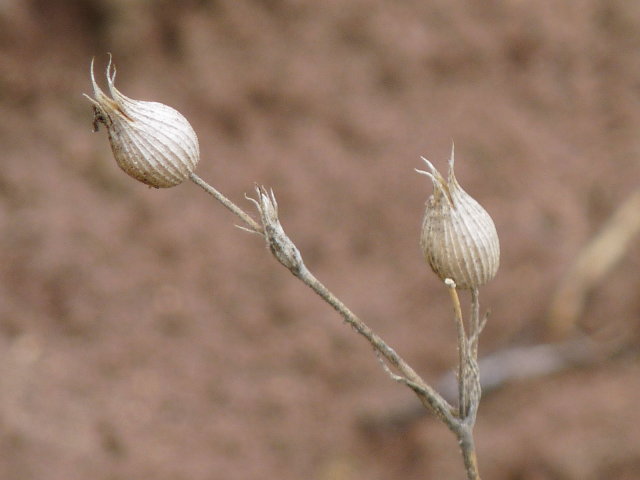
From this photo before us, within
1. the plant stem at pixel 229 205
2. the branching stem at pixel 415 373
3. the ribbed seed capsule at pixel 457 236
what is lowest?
the branching stem at pixel 415 373

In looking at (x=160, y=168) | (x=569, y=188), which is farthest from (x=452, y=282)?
(x=569, y=188)

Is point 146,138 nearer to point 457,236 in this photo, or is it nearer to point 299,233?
point 457,236

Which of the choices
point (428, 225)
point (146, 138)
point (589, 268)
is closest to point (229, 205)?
point (146, 138)

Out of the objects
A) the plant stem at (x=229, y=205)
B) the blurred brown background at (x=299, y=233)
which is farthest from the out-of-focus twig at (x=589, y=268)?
the plant stem at (x=229, y=205)

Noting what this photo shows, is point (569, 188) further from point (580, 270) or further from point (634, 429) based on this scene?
point (634, 429)

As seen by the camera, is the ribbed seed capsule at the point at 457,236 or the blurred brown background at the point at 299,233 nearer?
the ribbed seed capsule at the point at 457,236

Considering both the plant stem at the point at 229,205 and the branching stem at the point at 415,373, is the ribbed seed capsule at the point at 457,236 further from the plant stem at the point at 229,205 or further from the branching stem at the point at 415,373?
the plant stem at the point at 229,205

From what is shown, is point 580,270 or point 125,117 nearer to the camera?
point 125,117
